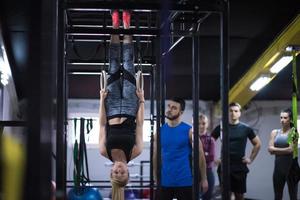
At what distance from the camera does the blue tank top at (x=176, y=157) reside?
153 inches

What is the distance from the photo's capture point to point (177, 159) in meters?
3.95

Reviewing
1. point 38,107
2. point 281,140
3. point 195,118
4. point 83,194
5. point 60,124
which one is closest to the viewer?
point 38,107

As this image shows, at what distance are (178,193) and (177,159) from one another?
0.27 m

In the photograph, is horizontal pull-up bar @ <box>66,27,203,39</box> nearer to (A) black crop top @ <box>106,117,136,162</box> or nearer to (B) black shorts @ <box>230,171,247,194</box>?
(A) black crop top @ <box>106,117,136,162</box>

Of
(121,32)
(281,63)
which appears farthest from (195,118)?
(281,63)

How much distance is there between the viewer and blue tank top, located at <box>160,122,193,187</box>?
12.8ft

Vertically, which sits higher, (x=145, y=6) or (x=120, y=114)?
(x=145, y=6)

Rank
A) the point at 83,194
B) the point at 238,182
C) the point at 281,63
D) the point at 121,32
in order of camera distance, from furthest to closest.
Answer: the point at 281,63
the point at 238,182
the point at 83,194
the point at 121,32

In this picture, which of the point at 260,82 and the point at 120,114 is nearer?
the point at 120,114

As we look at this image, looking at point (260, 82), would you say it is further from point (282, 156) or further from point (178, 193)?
point (178, 193)

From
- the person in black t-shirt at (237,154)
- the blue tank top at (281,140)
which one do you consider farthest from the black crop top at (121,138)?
the blue tank top at (281,140)

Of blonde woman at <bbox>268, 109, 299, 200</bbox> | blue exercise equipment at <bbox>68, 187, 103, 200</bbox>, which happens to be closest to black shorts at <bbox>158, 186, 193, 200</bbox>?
blue exercise equipment at <bbox>68, 187, 103, 200</bbox>

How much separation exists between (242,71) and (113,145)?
489cm

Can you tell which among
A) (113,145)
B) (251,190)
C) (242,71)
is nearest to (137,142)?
(113,145)
